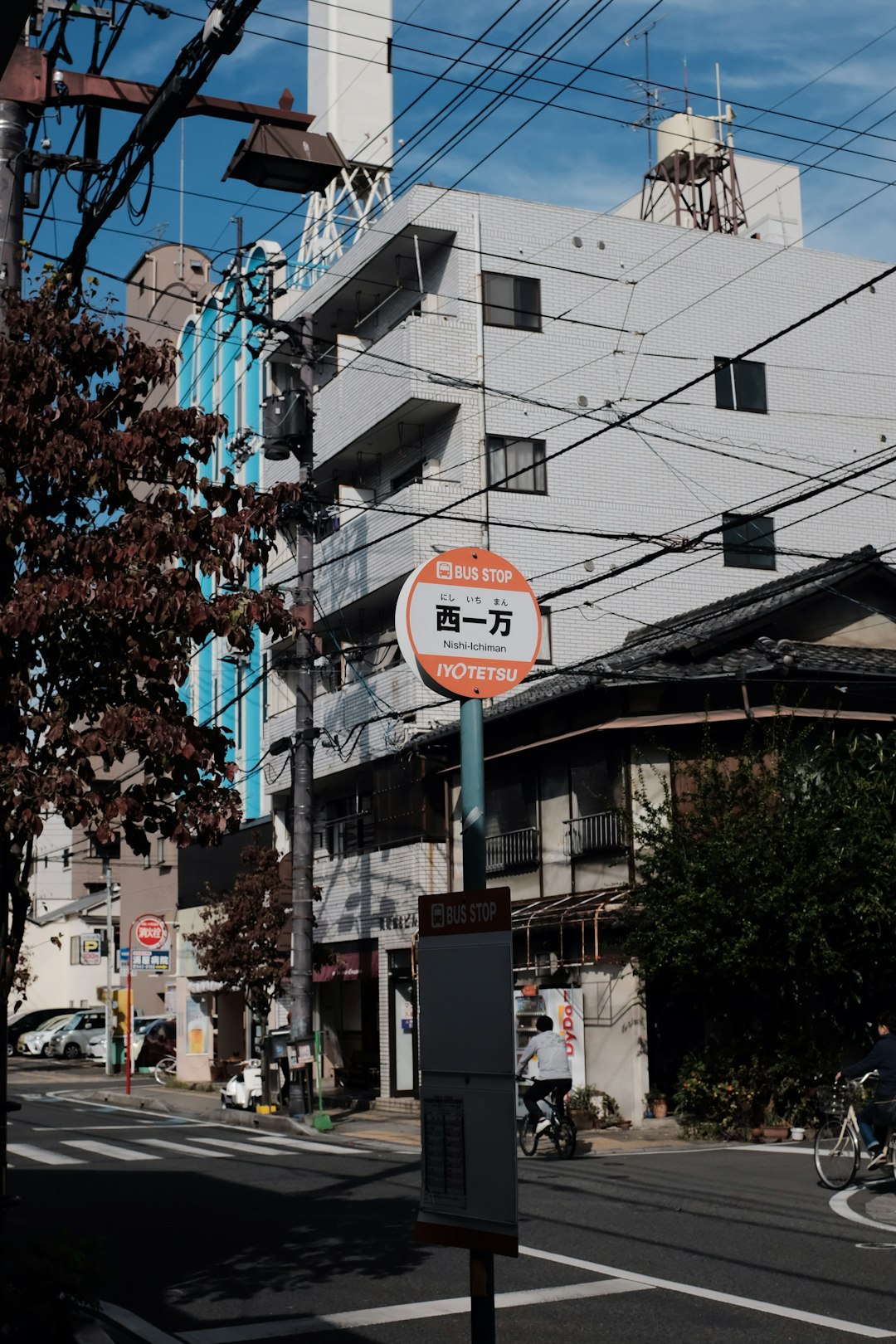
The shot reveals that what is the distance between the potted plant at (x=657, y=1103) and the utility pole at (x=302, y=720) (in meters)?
5.73

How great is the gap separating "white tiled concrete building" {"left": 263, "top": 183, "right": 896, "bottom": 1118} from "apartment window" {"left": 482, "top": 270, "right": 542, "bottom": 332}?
6 cm

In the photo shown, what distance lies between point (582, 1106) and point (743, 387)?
1878 cm

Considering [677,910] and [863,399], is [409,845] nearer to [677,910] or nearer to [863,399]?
[677,910]

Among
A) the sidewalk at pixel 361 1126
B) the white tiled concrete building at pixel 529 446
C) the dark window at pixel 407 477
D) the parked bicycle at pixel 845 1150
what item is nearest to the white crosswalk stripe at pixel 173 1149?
the sidewalk at pixel 361 1126

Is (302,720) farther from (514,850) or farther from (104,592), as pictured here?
(104,592)

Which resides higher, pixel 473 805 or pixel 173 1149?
pixel 473 805

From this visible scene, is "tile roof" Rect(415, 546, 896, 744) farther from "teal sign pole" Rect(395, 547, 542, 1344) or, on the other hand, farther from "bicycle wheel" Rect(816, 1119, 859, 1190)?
"teal sign pole" Rect(395, 547, 542, 1344)

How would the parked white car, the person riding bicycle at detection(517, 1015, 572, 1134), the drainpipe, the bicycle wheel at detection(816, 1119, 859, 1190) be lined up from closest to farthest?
the bicycle wheel at detection(816, 1119, 859, 1190) < the person riding bicycle at detection(517, 1015, 572, 1134) < the drainpipe < the parked white car

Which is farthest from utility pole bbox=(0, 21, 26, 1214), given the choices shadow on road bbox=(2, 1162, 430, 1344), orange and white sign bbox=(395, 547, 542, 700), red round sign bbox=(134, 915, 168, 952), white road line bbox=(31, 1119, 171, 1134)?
red round sign bbox=(134, 915, 168, 952)

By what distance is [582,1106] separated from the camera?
25.3 m

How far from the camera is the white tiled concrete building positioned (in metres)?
33.1

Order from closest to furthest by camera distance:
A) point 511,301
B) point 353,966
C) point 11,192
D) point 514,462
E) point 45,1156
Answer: point 11,192
point 45,1156
point 514,462
point 511,301
point 353,966

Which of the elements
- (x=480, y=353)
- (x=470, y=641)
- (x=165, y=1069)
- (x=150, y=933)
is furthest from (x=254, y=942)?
(x=470, y=641)

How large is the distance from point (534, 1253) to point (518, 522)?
22551 mm
